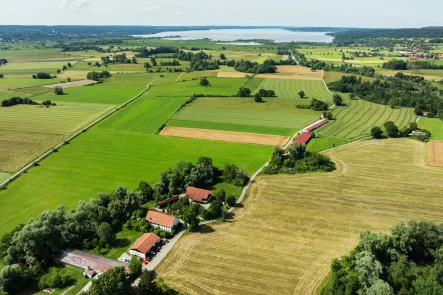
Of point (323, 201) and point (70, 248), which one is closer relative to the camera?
point (70, 248)

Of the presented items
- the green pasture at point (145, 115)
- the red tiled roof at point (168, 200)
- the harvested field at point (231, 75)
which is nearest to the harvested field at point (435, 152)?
the red tiled roof at point (168, 200)

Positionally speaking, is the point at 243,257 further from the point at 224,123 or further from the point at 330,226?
the point at 224,123

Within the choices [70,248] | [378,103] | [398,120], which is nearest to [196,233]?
[70,248]

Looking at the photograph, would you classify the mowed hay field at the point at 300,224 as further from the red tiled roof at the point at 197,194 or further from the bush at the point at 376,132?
the bush at the point at 376,132

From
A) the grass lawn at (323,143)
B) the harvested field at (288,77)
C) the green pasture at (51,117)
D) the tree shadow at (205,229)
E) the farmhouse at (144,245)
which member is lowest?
the tree shadow at (205,229)

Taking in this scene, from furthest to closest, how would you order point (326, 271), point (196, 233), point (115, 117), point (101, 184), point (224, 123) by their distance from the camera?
point (115, 117) → point (224, 123) → point (101, 184) → point (196, 233) → point (326, 271)

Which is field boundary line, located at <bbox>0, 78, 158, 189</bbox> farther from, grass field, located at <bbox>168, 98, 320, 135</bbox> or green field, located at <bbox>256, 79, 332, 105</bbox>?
green field, located at <bbox>256, 79, 332, 105</bbox>

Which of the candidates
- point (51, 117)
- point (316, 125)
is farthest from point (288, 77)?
point (51, 117)
